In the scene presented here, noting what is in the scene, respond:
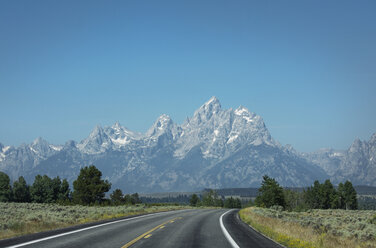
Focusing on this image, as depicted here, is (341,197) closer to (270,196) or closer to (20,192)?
(270,196)

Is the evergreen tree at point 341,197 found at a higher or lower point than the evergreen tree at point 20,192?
lower

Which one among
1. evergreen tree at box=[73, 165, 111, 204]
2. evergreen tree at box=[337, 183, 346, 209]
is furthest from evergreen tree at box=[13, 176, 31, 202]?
evergreen tree at box=[337, 183, 346, 209]

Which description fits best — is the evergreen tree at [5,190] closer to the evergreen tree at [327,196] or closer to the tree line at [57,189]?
the tree line at [57,189]

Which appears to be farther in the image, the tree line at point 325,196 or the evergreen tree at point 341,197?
the evergreen tree at point 341,197

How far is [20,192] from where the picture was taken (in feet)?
332

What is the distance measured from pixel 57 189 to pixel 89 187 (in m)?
34.6

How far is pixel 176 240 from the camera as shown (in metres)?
15.2

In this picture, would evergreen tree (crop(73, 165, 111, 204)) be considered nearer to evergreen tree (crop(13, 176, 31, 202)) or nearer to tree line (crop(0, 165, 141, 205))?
tree line (crop(0, 165, 141, 205))

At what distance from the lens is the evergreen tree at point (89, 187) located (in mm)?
77562

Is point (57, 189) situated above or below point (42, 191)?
above

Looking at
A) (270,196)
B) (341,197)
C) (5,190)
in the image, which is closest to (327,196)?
(341,197)

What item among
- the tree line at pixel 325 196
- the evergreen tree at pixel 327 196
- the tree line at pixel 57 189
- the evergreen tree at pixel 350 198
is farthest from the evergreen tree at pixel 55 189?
the evergreen tree at pixel 350 198

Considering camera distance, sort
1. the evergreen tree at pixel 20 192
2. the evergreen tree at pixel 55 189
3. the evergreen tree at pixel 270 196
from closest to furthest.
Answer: the evergreen tree at pixel 270 196 → the evergreen tree at pixel 20 192 → the evergreen tree at pixel 55 189

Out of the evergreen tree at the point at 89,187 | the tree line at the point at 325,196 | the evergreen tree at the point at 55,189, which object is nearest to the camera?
the evergreen tree at the point at 89,187
